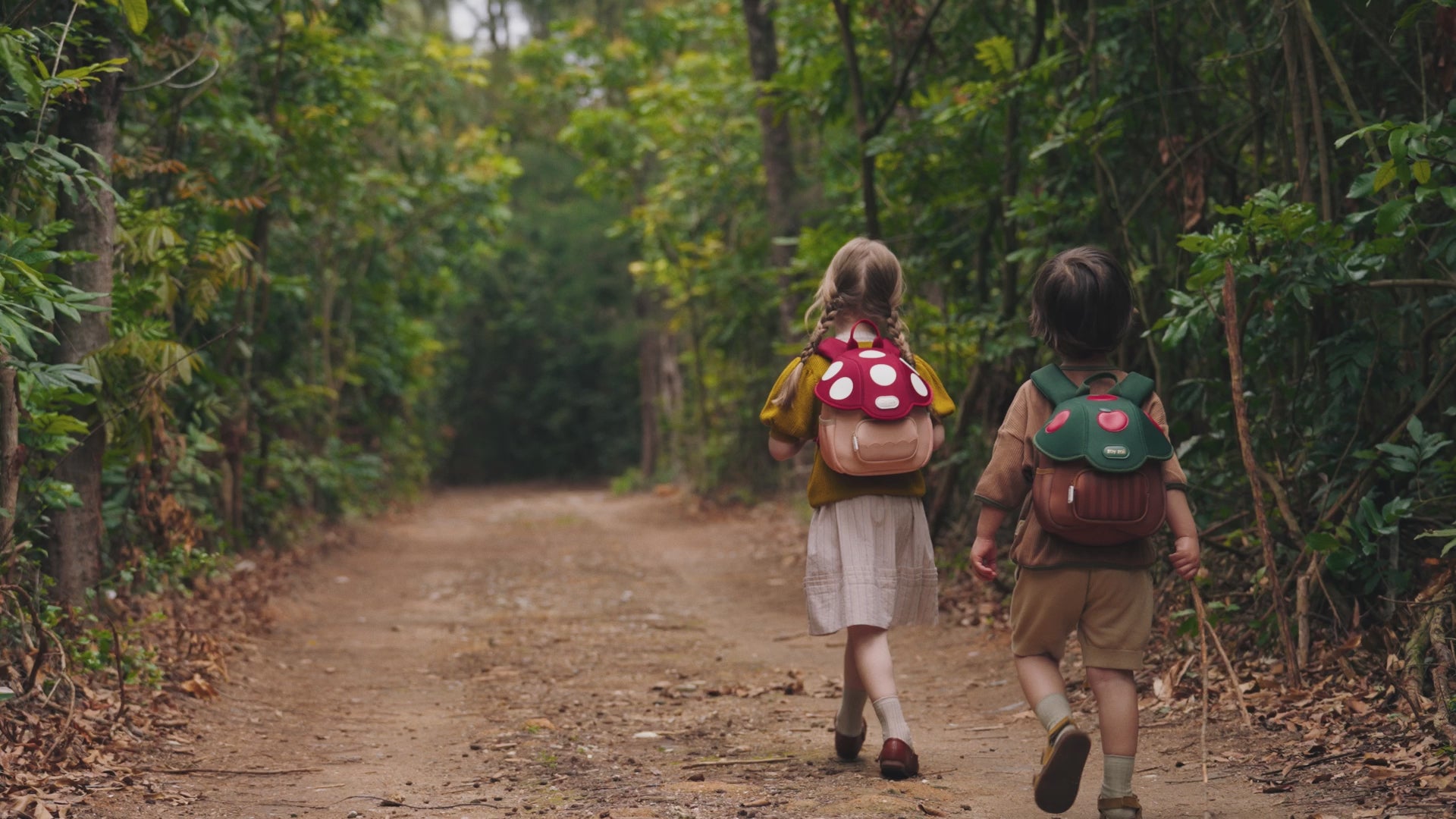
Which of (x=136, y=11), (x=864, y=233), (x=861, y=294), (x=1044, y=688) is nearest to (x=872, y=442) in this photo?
(x=861, y=294)

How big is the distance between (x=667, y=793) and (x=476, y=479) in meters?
38.1

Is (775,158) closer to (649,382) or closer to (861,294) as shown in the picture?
(861,294)

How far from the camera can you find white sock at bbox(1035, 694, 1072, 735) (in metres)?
3.70

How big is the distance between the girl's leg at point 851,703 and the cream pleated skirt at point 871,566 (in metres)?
0.17

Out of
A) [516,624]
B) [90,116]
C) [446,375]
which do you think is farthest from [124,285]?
[446,375]

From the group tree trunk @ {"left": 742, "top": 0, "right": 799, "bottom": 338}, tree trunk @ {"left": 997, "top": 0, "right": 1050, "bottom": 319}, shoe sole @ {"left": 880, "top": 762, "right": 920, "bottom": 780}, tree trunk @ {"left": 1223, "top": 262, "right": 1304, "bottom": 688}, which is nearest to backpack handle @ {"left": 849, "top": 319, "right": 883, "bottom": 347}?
tree trunk @ {"left": 1223, "top": 262, "right": 1304, "bottom": 688}

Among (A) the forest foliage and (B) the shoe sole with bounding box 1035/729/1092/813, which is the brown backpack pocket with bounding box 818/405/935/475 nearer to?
(B) the shoe sole with bounding box 1035/729/1092/813

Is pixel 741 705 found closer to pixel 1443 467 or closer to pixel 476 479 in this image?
pixel 1443 467

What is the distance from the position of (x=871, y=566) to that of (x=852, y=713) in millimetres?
563

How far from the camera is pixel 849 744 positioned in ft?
15.3

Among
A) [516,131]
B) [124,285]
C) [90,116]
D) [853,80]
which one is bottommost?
[124,285]

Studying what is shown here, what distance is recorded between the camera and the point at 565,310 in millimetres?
38781

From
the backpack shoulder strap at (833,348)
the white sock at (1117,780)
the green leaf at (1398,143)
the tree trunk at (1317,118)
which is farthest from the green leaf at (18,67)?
the tree trunk at (1317,118)

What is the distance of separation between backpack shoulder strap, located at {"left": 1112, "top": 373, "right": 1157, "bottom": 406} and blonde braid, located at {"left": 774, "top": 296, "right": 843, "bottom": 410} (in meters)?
1.19
